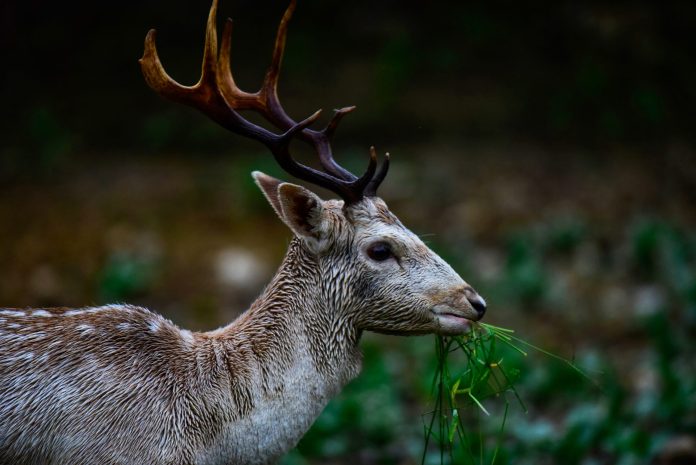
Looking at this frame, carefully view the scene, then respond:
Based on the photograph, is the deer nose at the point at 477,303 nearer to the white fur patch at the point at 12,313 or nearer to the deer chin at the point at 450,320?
the deer chin at the point at 450,320

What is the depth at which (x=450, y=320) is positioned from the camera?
3.85 meters

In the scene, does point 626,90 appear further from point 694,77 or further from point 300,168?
point 300,168

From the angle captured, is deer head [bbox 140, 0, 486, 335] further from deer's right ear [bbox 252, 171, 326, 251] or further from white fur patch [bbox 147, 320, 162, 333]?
white fur patch [bbox 147, 320, 162, 333]

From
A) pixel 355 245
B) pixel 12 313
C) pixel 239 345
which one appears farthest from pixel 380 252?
pixel 12 313

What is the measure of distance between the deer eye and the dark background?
289 cm

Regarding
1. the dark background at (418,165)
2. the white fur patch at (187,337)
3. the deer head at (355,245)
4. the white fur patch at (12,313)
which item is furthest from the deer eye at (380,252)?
the dark background at (418,165)

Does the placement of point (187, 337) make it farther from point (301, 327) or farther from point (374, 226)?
point (374, 226)

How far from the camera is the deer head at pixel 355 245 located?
3883mm

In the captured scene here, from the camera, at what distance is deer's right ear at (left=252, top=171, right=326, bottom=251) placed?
3.93 m

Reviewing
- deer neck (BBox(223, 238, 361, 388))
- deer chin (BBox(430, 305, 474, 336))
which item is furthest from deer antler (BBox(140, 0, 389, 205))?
deer chin (BBox(430, 305, 474, 336))

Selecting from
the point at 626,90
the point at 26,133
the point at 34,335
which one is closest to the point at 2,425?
the point at 34,335

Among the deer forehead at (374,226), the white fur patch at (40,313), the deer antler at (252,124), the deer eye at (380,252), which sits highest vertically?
the deer antler at (252,124)

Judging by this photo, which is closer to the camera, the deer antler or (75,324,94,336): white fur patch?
(75,324,94,336): white fur patch

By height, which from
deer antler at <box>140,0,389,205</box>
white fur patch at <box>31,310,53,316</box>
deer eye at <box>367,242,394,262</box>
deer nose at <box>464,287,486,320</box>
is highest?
deer antler at <box>140,0,389,205</box>
